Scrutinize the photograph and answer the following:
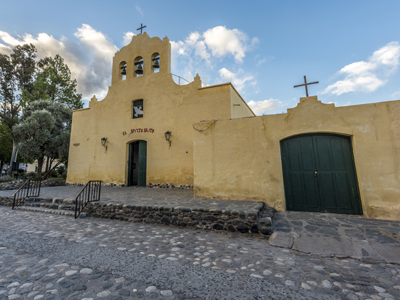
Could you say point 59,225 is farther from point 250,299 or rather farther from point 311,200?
point 311,200

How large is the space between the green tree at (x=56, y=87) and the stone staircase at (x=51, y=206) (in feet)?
44.6

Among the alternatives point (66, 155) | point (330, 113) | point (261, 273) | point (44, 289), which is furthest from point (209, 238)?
point (66, 155)

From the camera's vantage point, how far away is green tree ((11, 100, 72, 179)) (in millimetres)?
12148

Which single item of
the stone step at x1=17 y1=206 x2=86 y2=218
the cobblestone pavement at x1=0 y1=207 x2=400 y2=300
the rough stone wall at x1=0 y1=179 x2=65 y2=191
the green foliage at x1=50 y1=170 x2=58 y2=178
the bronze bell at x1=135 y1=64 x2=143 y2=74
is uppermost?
the bronze bell at x1=135 y1=64 x2=143 y2=74

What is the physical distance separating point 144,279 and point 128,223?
2.87 m

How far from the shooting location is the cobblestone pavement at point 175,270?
77.5 inches

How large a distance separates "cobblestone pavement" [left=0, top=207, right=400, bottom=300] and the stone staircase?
187 centimetres

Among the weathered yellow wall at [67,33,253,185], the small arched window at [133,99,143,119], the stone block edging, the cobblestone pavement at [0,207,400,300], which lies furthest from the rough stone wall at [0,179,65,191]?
the cobblestone pavement at [0,207,400,300]

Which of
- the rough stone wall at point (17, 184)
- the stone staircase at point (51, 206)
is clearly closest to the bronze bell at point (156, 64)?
the stone staircase at point (51, 206)

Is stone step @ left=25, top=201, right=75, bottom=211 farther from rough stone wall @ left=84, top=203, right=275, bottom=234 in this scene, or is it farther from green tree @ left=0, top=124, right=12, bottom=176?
green tree @ left=0, top=124, right=12, bottom=176

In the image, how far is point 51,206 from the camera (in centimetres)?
618

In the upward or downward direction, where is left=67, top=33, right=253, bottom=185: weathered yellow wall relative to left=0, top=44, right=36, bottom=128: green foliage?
downward

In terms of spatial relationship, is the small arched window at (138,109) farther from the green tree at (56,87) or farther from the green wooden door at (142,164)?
the green tree at (56,87)

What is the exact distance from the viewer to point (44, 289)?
6.60 feet
